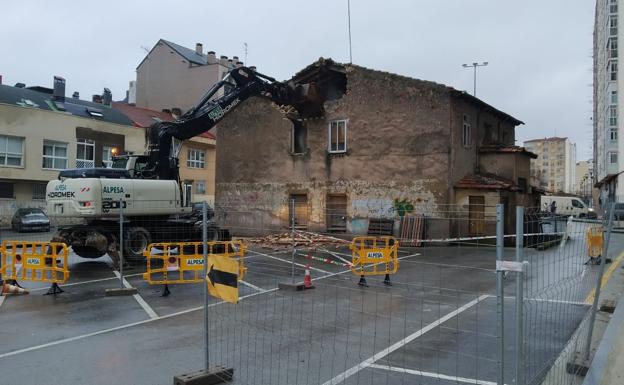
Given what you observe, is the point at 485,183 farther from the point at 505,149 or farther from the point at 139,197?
the point at 139,197

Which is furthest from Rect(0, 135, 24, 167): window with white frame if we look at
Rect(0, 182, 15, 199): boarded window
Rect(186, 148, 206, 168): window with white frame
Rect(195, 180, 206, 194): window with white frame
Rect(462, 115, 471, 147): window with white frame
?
Rect(462, 115, 471, 147): window with white frame

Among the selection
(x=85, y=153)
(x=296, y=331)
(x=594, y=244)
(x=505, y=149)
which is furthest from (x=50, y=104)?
(x=594, y=244)

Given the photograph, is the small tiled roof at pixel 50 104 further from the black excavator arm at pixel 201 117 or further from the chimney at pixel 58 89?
the black excavator arm at pixel 201 117

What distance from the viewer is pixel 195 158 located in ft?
150

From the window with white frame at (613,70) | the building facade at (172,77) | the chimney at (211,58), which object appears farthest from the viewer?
the chimney at (211,58)

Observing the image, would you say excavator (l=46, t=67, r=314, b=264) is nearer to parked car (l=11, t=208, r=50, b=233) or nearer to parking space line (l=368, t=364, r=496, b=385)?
parking space line (l=368, t=364, r=496, b=385)

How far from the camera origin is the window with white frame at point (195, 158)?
1767 inches

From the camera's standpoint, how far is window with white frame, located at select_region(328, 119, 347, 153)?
2394 cm

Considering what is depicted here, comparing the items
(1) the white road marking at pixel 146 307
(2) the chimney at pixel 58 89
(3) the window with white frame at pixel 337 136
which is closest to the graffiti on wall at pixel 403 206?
(3) the window with white frame at pixel 337 136

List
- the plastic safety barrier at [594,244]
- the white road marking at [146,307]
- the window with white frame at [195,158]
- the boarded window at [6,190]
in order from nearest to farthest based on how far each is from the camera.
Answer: the white road marking at [146,307]
the plastic safety barrier at [594,244]
the boarded window at [6,190]
the window with white frame at [195,158]

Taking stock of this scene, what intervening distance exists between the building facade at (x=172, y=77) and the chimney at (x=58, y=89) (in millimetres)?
13446

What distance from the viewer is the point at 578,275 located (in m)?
12.3

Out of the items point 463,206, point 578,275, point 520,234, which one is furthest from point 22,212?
point 520,234

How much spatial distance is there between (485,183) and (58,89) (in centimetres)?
3333
